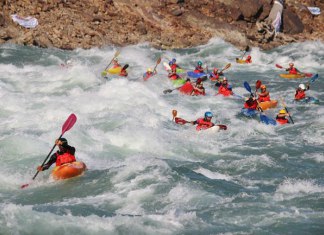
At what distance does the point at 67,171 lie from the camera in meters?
8.85

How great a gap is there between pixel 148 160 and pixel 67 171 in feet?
4.55

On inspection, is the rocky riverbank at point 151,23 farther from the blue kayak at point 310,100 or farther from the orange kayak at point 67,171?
the orange kayak at point 67,171

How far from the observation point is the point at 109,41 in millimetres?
23438

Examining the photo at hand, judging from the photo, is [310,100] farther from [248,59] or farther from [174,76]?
[248,59]

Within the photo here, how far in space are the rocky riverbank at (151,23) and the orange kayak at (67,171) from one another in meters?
13.9

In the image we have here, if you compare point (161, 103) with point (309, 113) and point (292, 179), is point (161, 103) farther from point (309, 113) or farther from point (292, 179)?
point (292, 179)

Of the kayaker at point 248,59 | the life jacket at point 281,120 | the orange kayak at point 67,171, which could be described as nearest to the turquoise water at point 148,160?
the orange kayak at point 67,171

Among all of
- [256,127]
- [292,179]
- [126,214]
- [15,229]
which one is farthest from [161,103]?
[15,229]

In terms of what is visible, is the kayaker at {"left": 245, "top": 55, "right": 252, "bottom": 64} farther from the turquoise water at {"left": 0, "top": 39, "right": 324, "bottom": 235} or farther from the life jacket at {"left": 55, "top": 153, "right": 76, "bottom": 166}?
the life jacket at {"left": 55, "top": 153, "right": 76, "bottom": 166}

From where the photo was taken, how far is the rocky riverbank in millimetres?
22438

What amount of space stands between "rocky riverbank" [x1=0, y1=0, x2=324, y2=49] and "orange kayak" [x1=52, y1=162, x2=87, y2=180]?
13859mm

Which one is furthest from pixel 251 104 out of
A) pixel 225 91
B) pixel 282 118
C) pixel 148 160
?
pixel 148 160

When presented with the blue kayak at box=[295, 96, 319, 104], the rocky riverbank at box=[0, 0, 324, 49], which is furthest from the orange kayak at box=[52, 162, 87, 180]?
the rocky riverbank at box=[0, 0, 324, 49]

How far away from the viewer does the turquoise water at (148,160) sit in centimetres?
699
